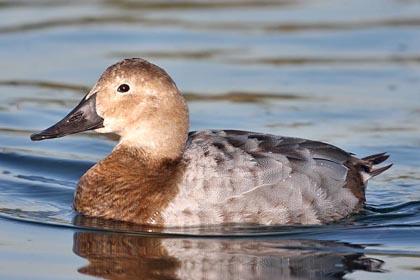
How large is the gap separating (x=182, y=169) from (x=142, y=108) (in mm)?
559

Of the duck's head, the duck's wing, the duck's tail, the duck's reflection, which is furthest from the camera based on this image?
the duck's tail

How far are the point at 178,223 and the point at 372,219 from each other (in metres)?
1.52

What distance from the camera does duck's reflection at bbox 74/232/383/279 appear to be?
6.57m

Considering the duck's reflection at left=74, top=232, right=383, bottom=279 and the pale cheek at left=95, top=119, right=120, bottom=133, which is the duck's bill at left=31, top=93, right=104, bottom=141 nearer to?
the pale cheek at left=95, top=119, right=120, bottom=133

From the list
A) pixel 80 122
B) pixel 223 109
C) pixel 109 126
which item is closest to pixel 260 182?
pixel 109 126

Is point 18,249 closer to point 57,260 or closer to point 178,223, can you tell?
point 57,260

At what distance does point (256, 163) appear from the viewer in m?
7.80

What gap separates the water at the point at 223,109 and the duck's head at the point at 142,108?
68 cm

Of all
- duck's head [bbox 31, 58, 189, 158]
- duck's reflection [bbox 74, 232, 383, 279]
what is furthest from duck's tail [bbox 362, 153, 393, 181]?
duck's head [bbox 31, 58, 189, 158]

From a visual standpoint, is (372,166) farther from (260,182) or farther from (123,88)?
(123,88)

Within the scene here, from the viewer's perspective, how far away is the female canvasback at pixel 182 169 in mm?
7656

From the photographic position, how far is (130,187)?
782 centimetres

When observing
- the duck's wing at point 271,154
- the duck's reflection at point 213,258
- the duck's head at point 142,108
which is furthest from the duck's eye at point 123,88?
the duck's reflection at point 213,258

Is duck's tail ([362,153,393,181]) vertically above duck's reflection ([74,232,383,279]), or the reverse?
duck's tail ([362,153,393,181])
